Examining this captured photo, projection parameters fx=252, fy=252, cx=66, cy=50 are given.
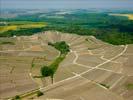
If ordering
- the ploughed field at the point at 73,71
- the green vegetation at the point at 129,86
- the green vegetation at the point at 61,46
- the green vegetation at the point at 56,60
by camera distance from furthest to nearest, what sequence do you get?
the green vegetation at the point at 61,46
the green vegetation at the point at 56,60
the green vegetation at the point at 129,86
the ploughed field at the point at 73,71

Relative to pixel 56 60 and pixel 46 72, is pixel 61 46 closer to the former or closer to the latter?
pixel 56 60

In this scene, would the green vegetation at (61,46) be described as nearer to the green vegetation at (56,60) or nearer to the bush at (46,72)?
the green vegetation at (56,60)

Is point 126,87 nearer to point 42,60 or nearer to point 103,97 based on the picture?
point 103,97

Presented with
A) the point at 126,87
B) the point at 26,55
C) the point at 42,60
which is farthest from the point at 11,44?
the point at 126,87

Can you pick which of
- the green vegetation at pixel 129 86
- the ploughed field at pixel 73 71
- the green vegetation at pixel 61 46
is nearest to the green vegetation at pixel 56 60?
the green vegetation at pixel 61 46

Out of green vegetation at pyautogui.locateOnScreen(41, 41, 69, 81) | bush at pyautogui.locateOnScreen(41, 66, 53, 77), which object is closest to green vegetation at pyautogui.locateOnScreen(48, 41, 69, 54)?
A: green vegetation at pyautogui.locateOnScreen(41, 41, 69, 81)

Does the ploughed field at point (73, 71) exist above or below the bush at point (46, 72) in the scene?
Result: below

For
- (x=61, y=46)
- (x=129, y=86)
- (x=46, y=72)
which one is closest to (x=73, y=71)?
(x=46, y=72)
